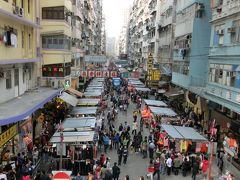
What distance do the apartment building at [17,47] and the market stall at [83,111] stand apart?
4.40 meters

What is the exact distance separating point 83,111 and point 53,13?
10.3 m

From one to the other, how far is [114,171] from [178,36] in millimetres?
23559

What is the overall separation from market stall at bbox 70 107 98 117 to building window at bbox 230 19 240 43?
12103mm

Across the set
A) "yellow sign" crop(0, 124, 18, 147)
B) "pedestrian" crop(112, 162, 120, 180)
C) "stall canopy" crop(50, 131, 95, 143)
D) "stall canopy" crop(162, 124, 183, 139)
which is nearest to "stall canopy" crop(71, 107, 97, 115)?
"stall canopy" crop(50, 131, 95, 143)

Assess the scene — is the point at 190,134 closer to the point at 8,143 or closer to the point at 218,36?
the point at 218,36

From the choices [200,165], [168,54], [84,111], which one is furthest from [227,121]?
[168,54]

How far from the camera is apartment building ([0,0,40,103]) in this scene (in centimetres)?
2031

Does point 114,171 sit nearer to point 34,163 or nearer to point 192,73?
point 34,163

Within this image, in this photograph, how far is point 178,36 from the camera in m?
37.7

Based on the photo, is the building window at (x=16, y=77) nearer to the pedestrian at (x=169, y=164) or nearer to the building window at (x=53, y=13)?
the building window at (x=53, y=13)

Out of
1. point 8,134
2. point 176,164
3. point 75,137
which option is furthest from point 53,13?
point 176,164

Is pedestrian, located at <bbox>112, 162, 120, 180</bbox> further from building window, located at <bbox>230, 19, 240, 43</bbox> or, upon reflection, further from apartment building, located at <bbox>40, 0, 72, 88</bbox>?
apartment building, located at <bbox>40, 0, 72, 88</bbox>

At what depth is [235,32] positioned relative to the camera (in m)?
22.1

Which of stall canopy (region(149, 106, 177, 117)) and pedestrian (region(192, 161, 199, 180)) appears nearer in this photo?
pedestrian (region(192, 161, 199, 180))
